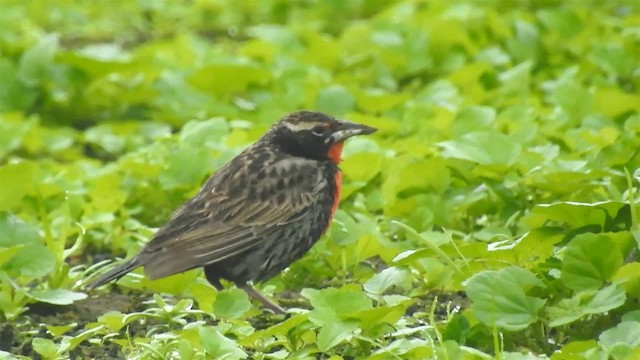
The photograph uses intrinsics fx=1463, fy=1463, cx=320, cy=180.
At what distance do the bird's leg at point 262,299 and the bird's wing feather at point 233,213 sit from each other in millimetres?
163

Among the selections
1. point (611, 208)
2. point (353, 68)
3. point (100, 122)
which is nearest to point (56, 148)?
point (100, 122)

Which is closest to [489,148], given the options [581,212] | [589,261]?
[581,212]

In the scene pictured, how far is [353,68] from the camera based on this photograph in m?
10.1

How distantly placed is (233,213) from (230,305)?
34.6 inches

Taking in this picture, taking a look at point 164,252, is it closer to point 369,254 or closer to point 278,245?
point 278,245

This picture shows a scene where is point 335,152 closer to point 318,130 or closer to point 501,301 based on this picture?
point 318,130

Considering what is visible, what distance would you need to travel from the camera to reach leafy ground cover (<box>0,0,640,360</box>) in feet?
16.5

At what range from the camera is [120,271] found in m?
5.90

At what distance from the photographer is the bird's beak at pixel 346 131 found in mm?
6715

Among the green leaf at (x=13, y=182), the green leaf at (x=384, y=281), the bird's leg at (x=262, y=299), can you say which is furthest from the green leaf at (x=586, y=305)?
the green leaf at (x=13, y=182)

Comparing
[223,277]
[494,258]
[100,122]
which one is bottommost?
[100,122]

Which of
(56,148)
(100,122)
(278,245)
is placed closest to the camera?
(278,245)

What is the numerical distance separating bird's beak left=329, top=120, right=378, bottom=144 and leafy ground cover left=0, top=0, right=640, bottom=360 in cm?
30

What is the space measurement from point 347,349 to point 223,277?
1.22m
